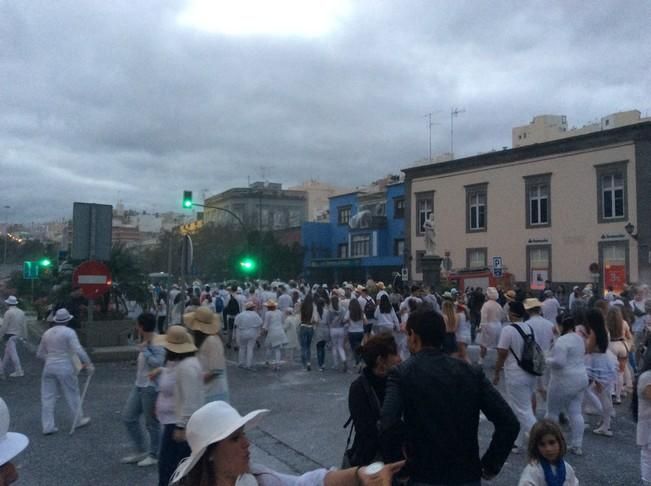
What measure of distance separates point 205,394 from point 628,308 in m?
10.7

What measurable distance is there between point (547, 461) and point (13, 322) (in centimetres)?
1226

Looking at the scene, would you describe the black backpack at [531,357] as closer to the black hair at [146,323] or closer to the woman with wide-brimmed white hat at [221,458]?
→ the black hair at [146,323]

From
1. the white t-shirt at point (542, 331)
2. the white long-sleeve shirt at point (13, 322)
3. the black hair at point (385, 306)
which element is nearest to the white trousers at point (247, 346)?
the black hair at point (385, 306)

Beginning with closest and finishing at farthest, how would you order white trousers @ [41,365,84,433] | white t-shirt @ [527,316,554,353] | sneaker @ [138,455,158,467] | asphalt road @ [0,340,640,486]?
asphalt road @ [0,340,640,486], sneaker @ [138,455,158,467], white t-shirt @ [527,316,554,353], white trousers @ [41,365,84,433]

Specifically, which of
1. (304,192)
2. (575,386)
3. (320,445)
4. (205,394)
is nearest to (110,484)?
(205,394)

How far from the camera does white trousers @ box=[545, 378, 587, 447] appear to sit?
7348 mm

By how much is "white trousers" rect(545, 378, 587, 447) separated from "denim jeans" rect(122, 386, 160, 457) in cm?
453

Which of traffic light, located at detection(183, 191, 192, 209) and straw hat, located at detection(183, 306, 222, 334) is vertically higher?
traffic light, located at detection(183, 191, 192, 209)

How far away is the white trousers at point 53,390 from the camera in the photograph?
871 cm

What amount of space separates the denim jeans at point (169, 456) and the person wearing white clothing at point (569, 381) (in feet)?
13.8

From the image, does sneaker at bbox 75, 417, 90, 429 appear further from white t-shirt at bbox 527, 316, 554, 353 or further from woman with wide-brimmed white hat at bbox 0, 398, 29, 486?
woman with wide-brimmed white hat at bbox 0, 398, 29, 486

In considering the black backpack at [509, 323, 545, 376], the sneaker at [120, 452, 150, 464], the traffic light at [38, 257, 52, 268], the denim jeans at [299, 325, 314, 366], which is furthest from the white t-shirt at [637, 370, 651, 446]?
the traffic light at [38, 257, 52, 268]

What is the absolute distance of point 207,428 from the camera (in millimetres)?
2588

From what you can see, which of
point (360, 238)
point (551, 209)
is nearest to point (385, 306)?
point (551, 209)
